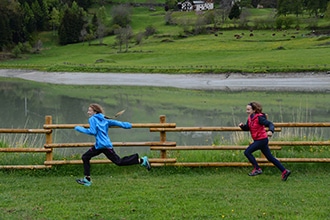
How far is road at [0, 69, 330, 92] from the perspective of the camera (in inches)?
1471

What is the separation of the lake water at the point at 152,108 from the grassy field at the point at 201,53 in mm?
11241

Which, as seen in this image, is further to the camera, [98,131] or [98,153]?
[98,153]

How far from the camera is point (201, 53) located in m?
59.6

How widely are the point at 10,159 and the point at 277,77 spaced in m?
34.0

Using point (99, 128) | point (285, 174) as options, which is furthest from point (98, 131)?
point (285, 174)

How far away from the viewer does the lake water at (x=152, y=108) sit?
659 inches

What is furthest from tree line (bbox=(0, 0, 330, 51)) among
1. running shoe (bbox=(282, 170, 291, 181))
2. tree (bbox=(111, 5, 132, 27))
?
running shoe (bbox=(282, 170, 291, 181))

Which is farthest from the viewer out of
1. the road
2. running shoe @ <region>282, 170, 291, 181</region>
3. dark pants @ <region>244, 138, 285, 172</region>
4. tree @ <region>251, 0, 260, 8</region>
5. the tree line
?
tree @ <region>251, 0, 260, 8</region>

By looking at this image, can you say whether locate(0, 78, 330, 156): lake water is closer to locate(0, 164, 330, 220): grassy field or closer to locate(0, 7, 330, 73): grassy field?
locate(0, 164, 330, 220): grassy field

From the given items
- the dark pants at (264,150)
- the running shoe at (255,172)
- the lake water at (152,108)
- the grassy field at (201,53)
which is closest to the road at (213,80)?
the grassy field at (201,53)

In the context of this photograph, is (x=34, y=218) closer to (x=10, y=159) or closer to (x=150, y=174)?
(x=150, y=174)

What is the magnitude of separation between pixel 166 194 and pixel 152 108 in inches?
724

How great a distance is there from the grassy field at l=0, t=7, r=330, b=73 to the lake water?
36.9ft

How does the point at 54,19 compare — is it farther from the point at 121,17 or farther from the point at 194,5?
the point at 194,5
